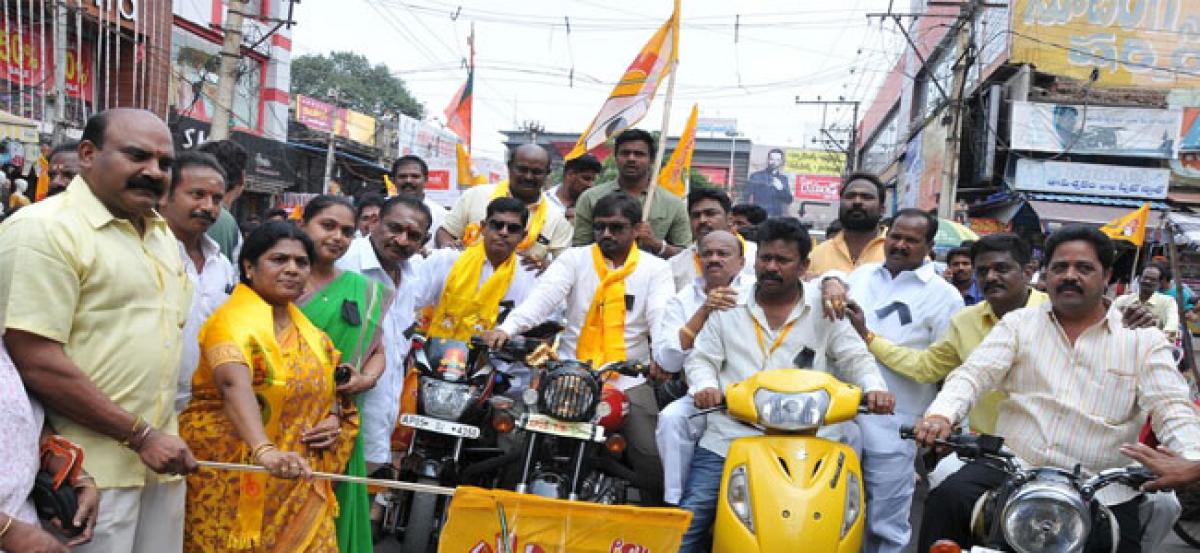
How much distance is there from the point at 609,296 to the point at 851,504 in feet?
6.80

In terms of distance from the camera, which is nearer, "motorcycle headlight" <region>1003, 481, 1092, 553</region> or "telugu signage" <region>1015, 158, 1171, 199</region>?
"motorcycle headlight" <region>1003, 481, 1092, 553</region>

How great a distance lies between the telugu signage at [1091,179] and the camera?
21.4 meters

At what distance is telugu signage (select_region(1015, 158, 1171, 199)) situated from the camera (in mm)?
21359

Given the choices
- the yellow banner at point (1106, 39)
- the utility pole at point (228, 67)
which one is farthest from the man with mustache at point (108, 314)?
the yellow banner at point (1106, 39)

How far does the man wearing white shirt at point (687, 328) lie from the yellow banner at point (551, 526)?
2.91ft

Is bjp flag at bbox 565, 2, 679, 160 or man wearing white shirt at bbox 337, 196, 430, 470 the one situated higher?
bjp flag at bbox 565, 2, 679, 160

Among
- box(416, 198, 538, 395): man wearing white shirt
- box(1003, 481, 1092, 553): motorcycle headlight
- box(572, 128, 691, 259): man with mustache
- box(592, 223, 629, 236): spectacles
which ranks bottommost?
box(1003, 481, 1092, 553): motorcycle headlight

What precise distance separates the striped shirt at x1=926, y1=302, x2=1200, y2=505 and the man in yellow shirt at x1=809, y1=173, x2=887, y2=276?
2.15 metres

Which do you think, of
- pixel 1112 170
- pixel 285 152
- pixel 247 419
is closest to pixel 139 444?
pixel 247 419

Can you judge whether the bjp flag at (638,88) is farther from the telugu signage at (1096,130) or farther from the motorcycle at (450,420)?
the telugu signage at (1096,130)

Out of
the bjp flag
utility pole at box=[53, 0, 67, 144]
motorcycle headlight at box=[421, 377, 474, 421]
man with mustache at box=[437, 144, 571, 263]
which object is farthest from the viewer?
utility pole at box=[53, 0, 67, 144]

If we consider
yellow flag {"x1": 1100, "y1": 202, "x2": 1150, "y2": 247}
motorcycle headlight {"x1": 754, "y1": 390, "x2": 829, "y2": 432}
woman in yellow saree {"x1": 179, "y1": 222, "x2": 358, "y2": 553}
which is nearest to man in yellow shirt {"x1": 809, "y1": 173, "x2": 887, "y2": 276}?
motorcycle headlight {"x1": 754, "y1": 390, "x2": 829, "y2": 432}

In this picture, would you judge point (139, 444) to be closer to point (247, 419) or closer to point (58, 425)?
point (58, 425)

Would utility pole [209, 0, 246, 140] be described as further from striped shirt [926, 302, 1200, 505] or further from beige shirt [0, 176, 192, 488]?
striped shirt [926, 302, 1200, 505]
